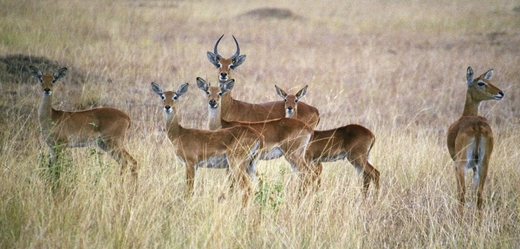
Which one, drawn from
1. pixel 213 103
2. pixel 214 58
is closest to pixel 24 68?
pixel 214 58

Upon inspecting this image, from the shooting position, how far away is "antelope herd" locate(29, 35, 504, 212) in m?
6.50

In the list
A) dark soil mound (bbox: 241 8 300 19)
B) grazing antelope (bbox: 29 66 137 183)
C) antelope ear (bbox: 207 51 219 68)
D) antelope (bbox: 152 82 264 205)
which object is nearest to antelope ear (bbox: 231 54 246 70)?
antelope ear (bbox: 207 51 219 68)

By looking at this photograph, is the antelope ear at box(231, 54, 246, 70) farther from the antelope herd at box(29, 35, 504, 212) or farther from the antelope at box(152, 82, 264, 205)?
the antelope at box(152, 82, 264, 205)

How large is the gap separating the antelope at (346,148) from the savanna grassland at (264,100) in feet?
0.60

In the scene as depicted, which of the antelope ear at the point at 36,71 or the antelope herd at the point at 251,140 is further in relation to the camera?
the antelope ear at the point at 36,71

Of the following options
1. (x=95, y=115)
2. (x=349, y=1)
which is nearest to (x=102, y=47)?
(x=95, y=115)

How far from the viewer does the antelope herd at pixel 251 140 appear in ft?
21.3

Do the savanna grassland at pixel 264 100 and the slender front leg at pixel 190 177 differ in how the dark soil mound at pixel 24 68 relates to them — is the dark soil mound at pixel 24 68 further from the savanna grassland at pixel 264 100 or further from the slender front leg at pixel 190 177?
the slender front leg at pixel 190 177

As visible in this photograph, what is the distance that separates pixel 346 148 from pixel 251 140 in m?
1.13

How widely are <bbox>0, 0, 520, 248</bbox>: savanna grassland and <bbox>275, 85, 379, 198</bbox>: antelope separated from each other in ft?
0.60

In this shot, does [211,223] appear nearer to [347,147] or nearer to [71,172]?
[71,172]

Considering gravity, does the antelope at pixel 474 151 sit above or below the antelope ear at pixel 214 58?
below

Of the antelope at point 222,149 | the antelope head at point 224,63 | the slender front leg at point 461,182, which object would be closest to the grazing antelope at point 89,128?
the antelope at point 222,149

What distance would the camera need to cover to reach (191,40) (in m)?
18.1
